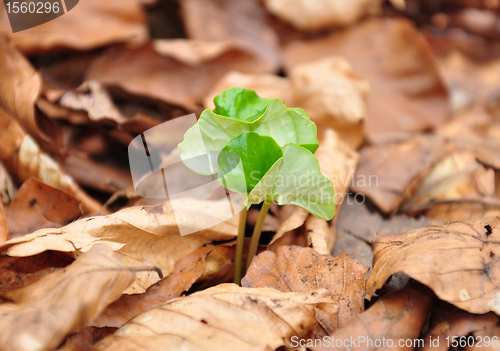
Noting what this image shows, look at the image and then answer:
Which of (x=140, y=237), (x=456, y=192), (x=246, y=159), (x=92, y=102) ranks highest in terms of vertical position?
(x=246, y=159)

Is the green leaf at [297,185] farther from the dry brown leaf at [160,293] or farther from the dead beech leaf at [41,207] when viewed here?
the dead beech leaf at [41,207]

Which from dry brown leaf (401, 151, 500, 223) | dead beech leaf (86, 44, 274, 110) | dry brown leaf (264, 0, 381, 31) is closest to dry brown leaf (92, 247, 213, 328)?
dry brown leaf (401, 151, 500, 223)

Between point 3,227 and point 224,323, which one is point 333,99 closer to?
point 224,323

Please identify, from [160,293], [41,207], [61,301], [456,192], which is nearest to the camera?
A: [61,301]

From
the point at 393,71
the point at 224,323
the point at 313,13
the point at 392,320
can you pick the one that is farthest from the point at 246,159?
the point at 313,13

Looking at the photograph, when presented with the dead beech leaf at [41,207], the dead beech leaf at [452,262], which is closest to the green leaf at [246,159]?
the dead beech leaf at [452,262]

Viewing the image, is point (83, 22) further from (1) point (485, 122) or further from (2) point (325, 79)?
(1) point (485, 122)
